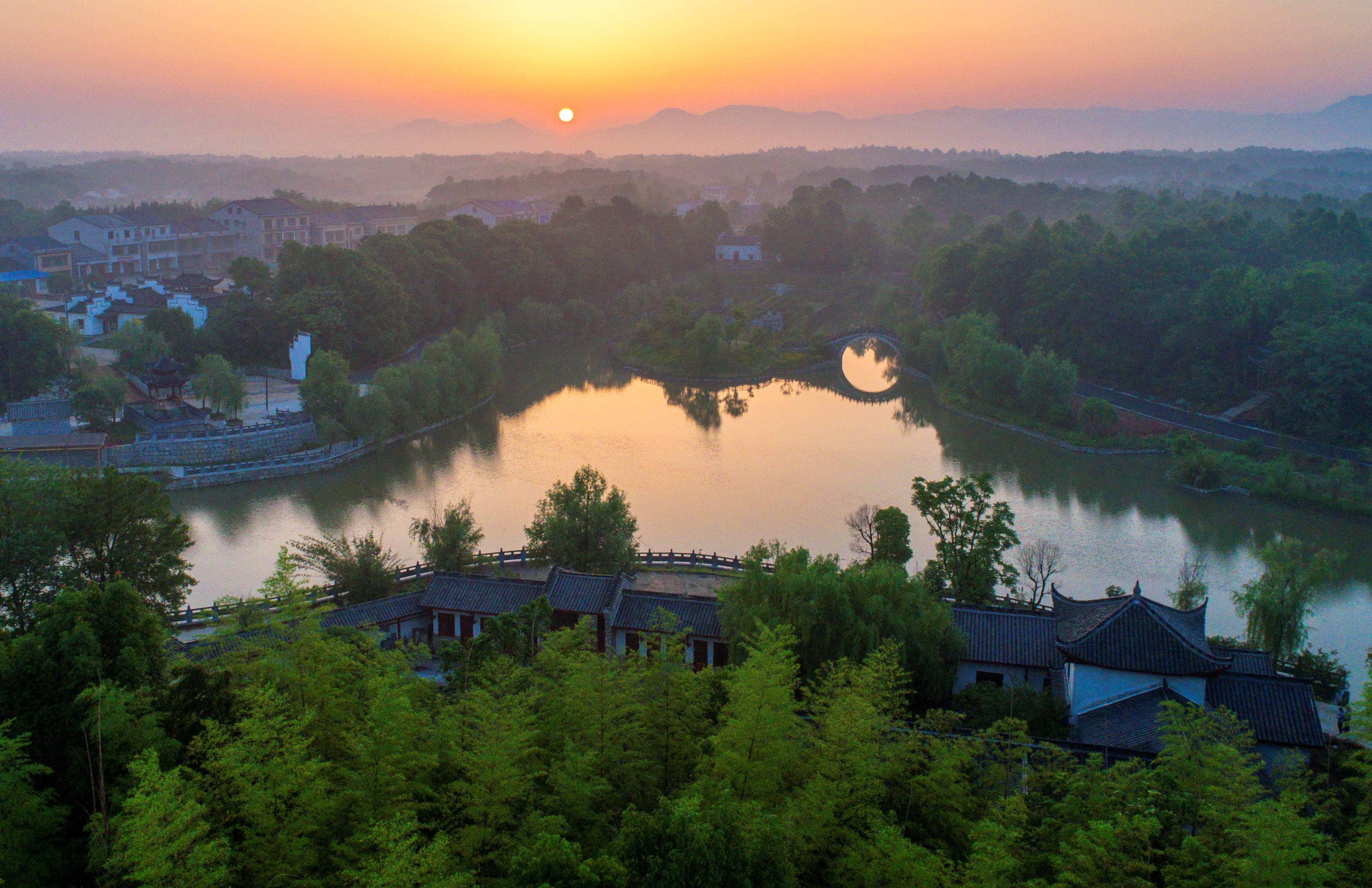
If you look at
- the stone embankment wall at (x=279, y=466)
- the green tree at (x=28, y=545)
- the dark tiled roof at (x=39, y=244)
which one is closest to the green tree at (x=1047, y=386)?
the stone embankment wall at (x=279, y=466)

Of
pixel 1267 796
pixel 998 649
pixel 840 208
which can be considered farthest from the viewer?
pixel 840 208

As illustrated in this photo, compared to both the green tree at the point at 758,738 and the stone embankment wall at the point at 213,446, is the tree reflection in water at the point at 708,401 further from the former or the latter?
the green tree at the point at 758,738

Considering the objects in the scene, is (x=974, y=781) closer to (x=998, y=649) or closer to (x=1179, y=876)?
(x=1179, y=876)

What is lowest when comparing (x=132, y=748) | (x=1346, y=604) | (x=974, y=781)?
(x=1346, y=604)

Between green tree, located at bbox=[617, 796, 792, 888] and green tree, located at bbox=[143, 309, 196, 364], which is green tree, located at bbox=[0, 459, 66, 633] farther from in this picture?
green tree, located at bbox=[143, 309, 196, 364]

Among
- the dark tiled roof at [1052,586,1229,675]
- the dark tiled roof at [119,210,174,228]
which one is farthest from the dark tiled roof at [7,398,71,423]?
the dark tiled roof at [119,210,174,228]

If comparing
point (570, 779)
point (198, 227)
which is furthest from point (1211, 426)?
point (198, 227)

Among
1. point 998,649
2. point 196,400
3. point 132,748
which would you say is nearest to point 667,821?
point 132,748
